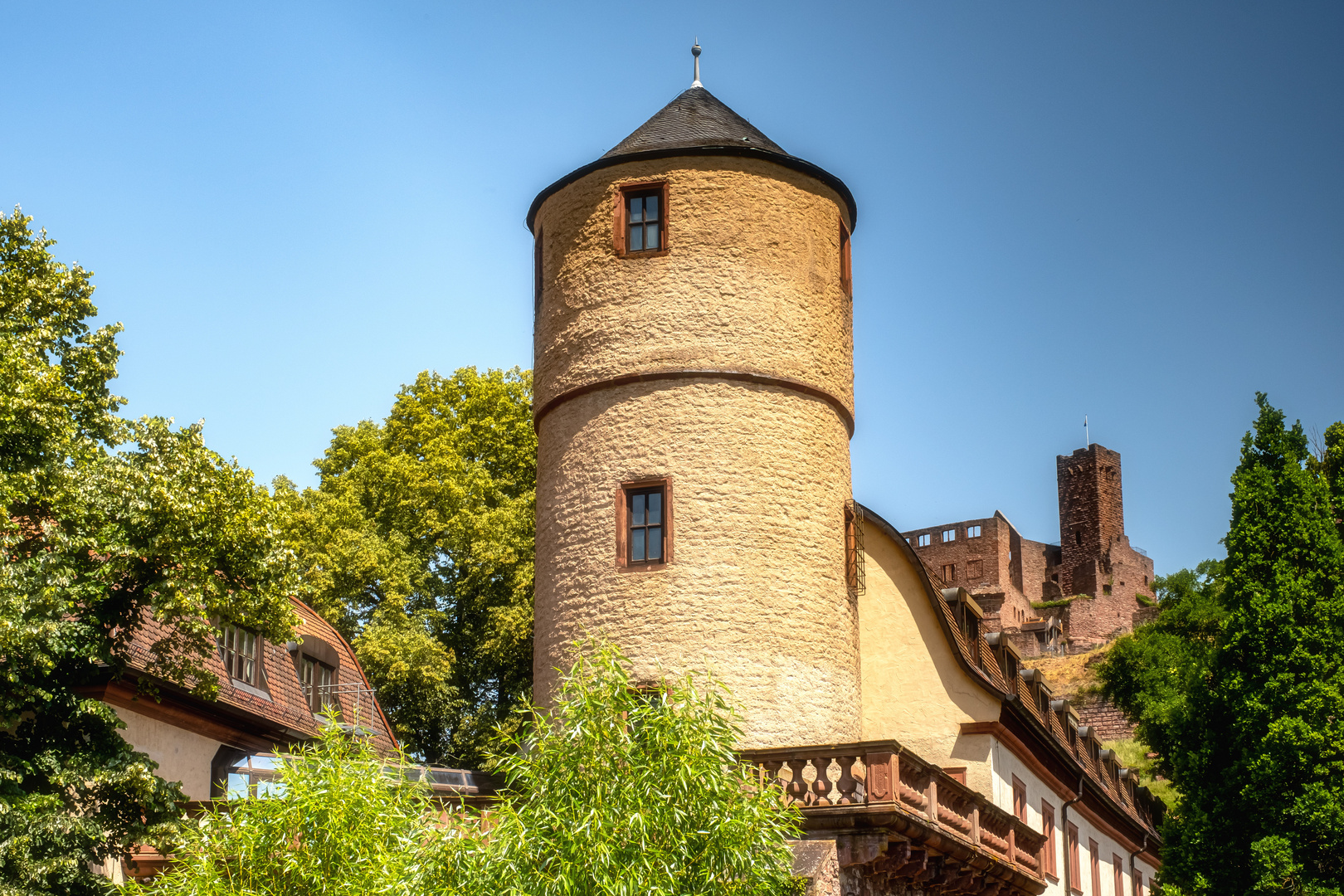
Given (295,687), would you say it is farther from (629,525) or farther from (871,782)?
(871,782)

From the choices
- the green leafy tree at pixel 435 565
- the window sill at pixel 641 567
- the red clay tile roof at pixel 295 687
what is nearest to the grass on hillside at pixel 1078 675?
the green leafy tree at pixel 435 565

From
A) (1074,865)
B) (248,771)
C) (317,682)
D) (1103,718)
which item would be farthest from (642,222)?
(1103,718)

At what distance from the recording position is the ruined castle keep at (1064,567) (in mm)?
91125

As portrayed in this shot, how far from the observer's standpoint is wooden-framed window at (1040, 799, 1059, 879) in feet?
82.9

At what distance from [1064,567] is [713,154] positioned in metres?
81.6

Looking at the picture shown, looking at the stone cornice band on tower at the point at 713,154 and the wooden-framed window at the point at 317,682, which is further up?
the stone cornice band on tower at the point at 713,154

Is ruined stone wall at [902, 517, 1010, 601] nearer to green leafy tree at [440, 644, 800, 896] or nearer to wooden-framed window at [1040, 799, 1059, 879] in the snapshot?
wooden-framed window at [1040, 799, 1059, 879]

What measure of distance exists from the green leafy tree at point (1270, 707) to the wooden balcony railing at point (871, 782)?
331 cm

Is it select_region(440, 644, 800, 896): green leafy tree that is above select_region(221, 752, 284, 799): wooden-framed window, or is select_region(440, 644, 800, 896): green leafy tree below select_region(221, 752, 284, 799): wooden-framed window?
below

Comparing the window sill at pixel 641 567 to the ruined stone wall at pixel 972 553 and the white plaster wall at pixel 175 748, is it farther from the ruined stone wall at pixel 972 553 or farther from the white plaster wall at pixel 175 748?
the ruined stone wall at pixel 972 553

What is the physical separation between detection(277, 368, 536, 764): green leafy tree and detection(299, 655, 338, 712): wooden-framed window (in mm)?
4170

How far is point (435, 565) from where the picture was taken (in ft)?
116

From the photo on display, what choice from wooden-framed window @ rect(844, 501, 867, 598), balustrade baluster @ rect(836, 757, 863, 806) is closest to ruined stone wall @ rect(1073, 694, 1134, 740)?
wooden-framed window @ rect(844, 501, 867, 598)

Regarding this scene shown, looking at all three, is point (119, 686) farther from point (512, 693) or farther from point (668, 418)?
point (512, 693)
